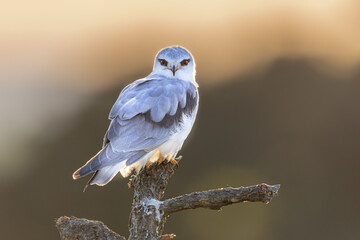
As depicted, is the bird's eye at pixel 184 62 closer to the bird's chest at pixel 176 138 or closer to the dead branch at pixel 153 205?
the bird's chest at pixel 176 138

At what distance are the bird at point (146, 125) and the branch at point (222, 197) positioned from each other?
0.70m

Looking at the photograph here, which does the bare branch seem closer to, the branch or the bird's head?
the branch

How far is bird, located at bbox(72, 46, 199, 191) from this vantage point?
18.1 feet

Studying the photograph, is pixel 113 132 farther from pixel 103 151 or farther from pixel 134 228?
pixel 134 228

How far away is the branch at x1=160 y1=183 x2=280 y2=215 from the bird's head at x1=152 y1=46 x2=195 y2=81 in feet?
7.19

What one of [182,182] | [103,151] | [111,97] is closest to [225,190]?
[103,151]

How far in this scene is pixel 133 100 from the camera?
19.1ft

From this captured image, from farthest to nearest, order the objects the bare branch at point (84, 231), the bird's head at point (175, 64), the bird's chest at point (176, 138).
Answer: the bird's head at point (175, 64), the bird's chest at point (176, 138), the bare branch at point (84, 231)

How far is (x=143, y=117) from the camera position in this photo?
5840 mm

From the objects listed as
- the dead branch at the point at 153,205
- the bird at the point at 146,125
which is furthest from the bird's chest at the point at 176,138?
the dead branch at the point at 153,205

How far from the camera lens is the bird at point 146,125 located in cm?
551

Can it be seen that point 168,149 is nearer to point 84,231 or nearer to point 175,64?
point 175,64

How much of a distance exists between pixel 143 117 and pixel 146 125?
0.08 metres


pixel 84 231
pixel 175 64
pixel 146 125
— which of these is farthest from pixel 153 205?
pixel 175 64
